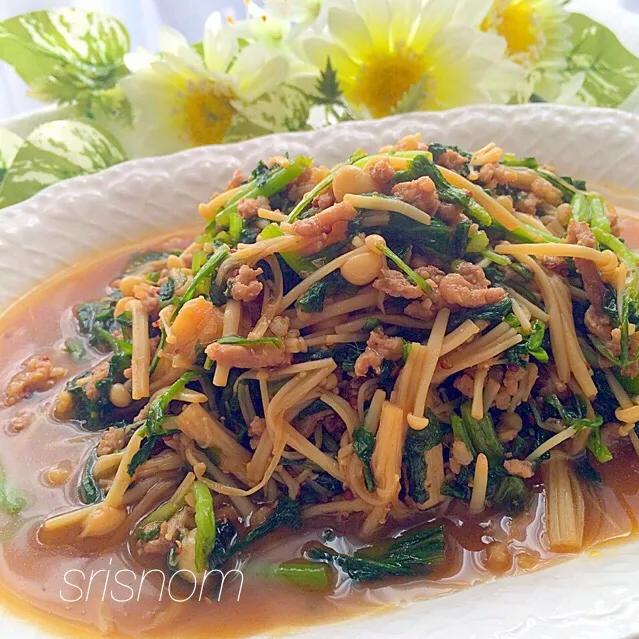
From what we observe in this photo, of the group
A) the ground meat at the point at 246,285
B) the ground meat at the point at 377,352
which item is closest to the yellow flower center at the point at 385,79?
the ground meat at the point at 246,285

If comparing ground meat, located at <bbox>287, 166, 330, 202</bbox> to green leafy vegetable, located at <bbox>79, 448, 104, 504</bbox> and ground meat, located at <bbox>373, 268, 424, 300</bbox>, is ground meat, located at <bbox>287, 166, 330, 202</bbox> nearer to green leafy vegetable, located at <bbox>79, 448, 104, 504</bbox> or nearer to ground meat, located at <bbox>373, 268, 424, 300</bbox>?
ground meat, located at <bbox>373, 268, 424, 300</bbox>

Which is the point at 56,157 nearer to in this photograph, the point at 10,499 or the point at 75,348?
the point at 75,348

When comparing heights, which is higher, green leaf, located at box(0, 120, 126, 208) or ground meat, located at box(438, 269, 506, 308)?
ground meat, located at box(438, 269, 506, 308)

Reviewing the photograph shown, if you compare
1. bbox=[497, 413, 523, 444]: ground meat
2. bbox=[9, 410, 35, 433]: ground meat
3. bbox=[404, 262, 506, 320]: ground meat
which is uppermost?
bbox=[404, 262, 506, 320]: ground meat

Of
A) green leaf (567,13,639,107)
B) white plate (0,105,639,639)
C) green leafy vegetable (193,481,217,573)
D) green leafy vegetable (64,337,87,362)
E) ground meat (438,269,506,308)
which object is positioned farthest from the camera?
green leaf (567,13,639,107)

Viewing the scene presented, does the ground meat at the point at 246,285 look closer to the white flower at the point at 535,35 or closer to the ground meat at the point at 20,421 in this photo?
the ground meat at the point at 20,421

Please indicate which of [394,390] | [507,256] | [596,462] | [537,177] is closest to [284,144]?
[537,177]

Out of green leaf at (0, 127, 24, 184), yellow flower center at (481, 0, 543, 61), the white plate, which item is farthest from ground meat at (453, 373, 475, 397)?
green leaf at (0, 127, 24, 184)
